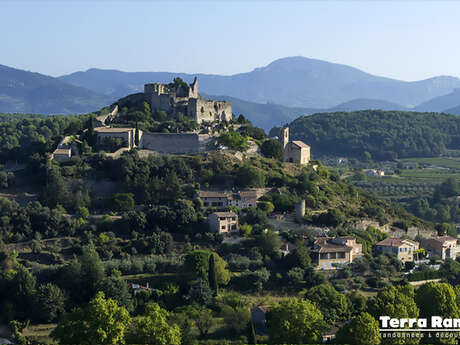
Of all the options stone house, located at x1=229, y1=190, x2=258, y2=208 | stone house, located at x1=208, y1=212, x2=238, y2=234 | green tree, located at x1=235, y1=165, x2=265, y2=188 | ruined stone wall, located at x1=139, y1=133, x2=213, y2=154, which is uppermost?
ruined stone wall, located at x1=139, y1=133, x2=213, y2=154

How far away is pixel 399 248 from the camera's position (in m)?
42.2

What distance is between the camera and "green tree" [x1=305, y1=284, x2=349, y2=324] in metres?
31.7

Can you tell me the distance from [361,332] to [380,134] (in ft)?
330

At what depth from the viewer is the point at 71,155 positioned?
48.8m

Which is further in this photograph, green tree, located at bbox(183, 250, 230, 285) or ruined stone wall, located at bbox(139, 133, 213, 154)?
ruined stone wall, located at bbox(139, 133, 213, 154)

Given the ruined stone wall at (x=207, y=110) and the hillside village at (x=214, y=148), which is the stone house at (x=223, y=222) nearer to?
the hillside village at (x=214, y=148)

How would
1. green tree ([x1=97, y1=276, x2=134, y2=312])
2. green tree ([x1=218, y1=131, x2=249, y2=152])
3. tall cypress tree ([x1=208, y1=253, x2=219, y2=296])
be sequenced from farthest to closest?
green tree ([x1=218, y1=131, x2=249, y2=152]) < tall cypress tree ([x1=208, y1=253, x2=219, y2=296]) < green tree ([x1=97, y1=276, x2=134, y2=312])

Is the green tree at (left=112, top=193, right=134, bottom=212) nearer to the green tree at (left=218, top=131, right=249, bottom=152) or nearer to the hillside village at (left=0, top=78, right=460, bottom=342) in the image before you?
the hillside village at (left=0, top=78, right=460, bottom=342)

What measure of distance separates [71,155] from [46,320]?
1878cm

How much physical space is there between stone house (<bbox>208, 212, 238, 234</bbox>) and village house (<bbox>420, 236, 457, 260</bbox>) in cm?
1488

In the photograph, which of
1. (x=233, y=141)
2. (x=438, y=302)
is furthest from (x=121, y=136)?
(x=438, y=302)

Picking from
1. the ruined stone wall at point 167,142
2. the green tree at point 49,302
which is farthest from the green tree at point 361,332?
the ruined stone wall at point 167,142

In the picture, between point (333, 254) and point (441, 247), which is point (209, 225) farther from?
point (441, 247)

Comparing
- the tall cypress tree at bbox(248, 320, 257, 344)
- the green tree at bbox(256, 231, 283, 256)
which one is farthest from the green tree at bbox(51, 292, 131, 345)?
the green tree at bbox(256, 231, 283, 256)
